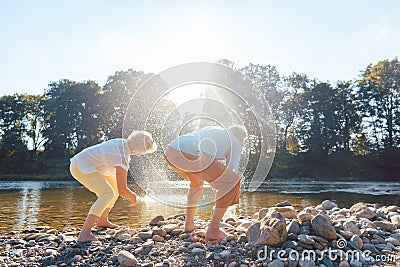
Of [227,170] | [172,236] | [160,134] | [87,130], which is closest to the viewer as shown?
[227,170]

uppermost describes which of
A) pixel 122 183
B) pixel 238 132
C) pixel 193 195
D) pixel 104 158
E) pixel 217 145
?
pixel 238 132

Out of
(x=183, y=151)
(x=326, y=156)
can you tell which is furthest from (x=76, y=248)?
(x=326, y=156)

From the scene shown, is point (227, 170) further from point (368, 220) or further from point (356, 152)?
point (356, 152)

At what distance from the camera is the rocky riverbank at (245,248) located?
127 inches

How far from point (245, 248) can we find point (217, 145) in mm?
1039

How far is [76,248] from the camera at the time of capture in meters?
3.81

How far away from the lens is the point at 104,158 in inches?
170

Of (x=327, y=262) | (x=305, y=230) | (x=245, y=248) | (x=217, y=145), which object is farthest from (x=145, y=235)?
(x=327, y=262)

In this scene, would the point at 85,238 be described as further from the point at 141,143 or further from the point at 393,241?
the point at 393,241

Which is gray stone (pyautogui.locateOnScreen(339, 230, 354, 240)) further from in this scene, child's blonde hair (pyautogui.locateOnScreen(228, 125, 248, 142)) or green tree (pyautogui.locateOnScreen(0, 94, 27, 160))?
green tree (pyautogui.locateOnScreen(0, 94, 27, 160))

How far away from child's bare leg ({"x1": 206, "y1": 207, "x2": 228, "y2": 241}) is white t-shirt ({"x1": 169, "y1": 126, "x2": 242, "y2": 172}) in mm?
455

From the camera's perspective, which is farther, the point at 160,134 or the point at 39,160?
the point at 39,160

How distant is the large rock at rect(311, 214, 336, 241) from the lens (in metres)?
3.55

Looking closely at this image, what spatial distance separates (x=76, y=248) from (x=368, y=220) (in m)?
3.46
